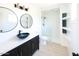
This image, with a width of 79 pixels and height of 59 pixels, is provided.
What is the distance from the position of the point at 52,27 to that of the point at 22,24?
204 cm

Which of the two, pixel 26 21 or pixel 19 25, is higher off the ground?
pixel 26 21

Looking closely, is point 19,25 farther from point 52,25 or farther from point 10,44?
point 52,25

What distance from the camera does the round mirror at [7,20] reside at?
2.03 metres

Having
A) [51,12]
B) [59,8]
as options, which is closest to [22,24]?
[51,12]

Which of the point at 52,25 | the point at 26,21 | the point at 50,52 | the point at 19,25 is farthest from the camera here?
the point at 52,25

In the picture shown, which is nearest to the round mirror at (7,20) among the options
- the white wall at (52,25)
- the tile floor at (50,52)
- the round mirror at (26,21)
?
the round mirror at (26,21)

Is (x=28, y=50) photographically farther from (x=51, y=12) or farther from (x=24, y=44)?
(x=51, y=12)

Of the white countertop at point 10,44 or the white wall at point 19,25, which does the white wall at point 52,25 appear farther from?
the white countertop at point 10,44

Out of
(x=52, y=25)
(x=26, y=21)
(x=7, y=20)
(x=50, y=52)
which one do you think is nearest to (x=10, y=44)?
(x=7, y=20)

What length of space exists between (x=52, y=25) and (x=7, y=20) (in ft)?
8.43

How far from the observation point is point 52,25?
436cm

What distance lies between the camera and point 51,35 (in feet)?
15.4

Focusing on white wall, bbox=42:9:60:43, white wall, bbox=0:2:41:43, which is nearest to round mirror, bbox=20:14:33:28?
white wall, bbox=0:2:41:43

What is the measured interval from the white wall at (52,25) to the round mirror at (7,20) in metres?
1.72
